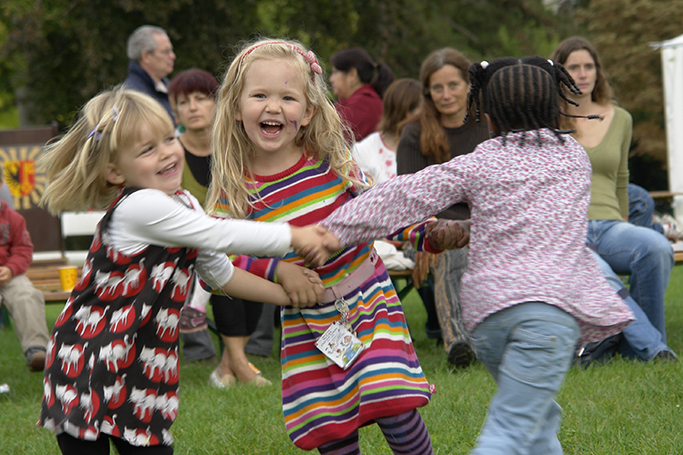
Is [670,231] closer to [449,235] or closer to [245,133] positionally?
[449,235]

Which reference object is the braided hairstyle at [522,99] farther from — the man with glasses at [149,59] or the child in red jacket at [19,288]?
the man with glasses at [149,59]

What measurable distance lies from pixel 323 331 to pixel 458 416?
1523 millimetres

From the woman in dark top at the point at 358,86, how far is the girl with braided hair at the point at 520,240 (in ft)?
15.2

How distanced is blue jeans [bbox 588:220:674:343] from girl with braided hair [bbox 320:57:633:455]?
2.87 meters

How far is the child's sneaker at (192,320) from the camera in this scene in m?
5.77

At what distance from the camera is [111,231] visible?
2.36 meters

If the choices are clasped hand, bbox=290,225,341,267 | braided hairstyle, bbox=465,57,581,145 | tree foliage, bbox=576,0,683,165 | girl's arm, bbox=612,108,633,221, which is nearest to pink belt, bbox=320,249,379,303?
clasped hand, bbox=290,225,341,267

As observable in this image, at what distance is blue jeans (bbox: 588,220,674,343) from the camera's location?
4.99 meters

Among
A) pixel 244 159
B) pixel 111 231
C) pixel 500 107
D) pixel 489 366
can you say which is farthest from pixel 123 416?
pixel 500 107

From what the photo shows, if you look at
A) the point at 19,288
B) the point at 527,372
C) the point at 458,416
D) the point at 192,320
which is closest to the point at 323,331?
the point at 527,372

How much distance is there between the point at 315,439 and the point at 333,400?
0.49 feet

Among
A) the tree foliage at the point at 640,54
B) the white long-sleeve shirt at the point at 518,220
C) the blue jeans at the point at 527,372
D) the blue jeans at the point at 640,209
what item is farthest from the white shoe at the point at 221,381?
the tree foliage at the point at 640,54

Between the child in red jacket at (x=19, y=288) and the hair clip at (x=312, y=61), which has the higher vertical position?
the hair clip at (x=312, y=61)

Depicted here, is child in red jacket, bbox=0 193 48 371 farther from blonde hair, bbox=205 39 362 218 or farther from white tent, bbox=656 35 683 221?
white tent, bbox=656 35 683 221
